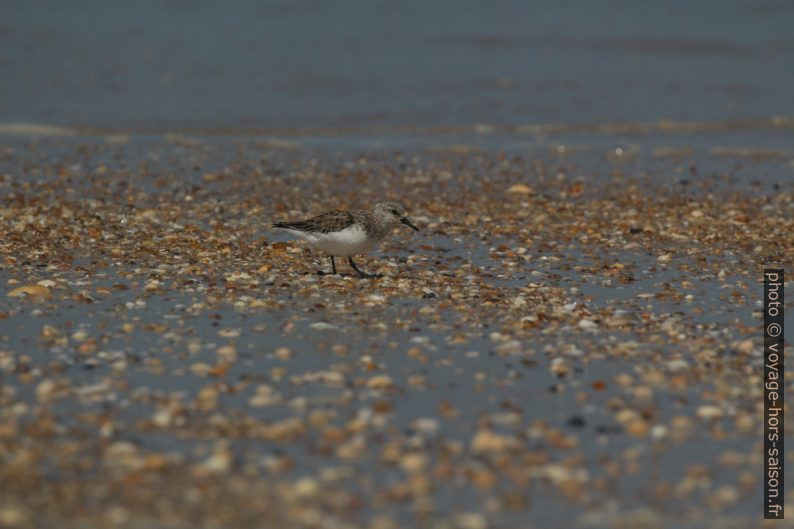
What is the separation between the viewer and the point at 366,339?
9.82 metres

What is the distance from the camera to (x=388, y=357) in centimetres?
925

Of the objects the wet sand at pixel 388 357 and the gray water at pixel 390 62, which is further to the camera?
the gray water at pixel 390 62

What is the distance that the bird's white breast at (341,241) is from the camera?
1223 cm

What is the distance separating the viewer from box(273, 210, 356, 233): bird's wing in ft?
40.3

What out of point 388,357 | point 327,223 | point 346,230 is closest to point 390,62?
point 327,223

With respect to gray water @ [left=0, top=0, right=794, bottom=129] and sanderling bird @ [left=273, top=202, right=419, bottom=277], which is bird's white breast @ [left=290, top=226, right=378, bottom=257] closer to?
sanderling bird @ [left=273, top=202, right=419, bottom=277]

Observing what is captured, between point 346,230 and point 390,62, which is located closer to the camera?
point 346,230

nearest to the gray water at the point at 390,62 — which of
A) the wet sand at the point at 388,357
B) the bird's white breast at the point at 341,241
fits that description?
the wet sand at the point at 388,357

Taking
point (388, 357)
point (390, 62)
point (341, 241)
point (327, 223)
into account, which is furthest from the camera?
point (390, 62)

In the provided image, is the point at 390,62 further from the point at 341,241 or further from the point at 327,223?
the point at 341,241

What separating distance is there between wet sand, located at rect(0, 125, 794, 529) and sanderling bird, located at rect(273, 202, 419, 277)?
0.37 meters

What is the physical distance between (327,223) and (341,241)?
0.29 metres

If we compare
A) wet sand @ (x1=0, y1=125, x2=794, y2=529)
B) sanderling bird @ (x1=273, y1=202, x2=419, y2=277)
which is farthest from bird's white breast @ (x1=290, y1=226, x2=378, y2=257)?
wet sand @ (x1=0, y1=125, x2=794, y2=529)

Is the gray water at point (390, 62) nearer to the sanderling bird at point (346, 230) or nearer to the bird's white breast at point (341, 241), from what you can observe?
the sanderling bird at point (346, 230)
